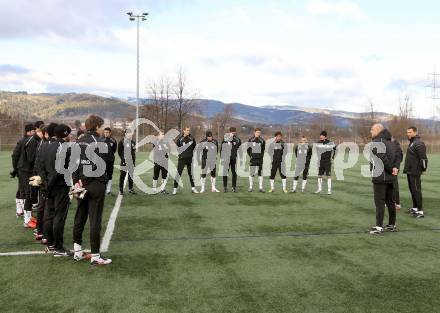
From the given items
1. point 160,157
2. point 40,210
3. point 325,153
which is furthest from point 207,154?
point 40,210

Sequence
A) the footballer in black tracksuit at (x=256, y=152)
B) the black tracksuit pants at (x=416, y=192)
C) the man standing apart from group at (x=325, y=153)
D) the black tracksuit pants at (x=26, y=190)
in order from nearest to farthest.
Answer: the black tracksuit pants at (x=26, y=190), the black tracksuit pants at (x=416, y=192), the man standing apart from group at (x=325, y=153), the footballer in black tracksuit at (x=256, y=152)

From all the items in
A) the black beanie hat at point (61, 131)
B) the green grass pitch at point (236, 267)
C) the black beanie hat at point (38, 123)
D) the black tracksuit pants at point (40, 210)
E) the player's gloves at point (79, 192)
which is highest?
the black beanie hat at point (38, 123)

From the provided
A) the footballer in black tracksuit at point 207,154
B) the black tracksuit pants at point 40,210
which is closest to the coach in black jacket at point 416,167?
the footballer in black tracksuit at point 207,154

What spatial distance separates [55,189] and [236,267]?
302cm

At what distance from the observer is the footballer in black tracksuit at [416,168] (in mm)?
10398

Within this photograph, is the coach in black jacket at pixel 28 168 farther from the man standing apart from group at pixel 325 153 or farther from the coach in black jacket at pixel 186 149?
the man standing apart from group at pixel 325 153

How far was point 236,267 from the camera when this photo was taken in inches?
246

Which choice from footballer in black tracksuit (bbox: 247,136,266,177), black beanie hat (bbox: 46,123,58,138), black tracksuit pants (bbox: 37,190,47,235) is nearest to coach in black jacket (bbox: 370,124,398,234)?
black beanie hat (bbox: 46,123,58,138)

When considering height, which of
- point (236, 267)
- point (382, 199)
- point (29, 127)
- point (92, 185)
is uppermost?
point (29, 127)

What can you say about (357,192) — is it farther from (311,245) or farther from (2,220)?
(2,220)

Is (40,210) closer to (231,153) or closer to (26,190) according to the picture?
(26,190)

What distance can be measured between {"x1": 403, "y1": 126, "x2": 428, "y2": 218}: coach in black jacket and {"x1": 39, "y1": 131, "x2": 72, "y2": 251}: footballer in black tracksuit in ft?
26.3

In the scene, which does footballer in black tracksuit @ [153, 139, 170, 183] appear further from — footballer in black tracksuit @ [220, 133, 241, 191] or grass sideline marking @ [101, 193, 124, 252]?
grass sideline marking @ [101, 193, 124, 252]

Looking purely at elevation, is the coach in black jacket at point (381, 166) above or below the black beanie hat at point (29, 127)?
below
